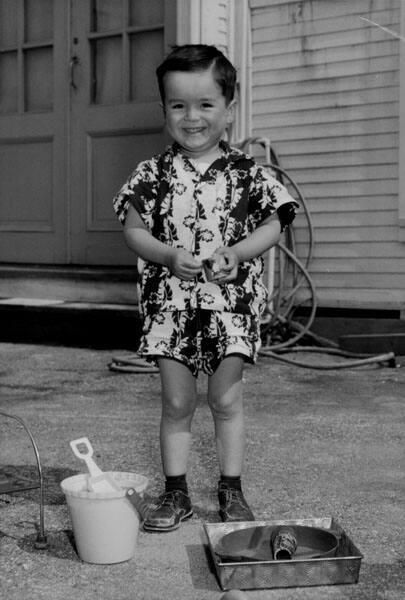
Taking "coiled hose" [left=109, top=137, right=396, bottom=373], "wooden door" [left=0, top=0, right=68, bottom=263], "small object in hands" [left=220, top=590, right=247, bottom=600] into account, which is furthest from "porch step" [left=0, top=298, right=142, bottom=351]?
"small object in hands" [left=220, top=590, right=247, bottom=600]

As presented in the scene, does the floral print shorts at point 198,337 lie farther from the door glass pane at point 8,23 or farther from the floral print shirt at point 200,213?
the door glass pane at point 8,23

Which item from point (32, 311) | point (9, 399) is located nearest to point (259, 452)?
point (9, 399)

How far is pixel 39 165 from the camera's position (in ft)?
26.0

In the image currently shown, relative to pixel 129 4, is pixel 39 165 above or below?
below

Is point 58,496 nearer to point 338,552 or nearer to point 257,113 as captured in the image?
point 338,552

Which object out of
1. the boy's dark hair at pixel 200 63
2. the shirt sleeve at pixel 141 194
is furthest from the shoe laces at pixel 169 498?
the boy's dark hair at pixel 200 63

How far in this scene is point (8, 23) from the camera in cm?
806

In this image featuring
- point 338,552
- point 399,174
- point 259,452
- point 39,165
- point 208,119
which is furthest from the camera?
point 39,165

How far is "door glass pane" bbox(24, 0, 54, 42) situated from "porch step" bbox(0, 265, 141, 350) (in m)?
1.84

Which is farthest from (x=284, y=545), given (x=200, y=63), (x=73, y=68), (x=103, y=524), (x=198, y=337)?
(x=73, y=68)

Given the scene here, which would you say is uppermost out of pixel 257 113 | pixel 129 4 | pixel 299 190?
pixel 129 4

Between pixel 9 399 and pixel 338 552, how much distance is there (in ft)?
9.18

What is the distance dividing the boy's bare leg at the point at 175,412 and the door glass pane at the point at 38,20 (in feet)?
17.6

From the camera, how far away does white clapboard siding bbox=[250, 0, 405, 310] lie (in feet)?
21.4
